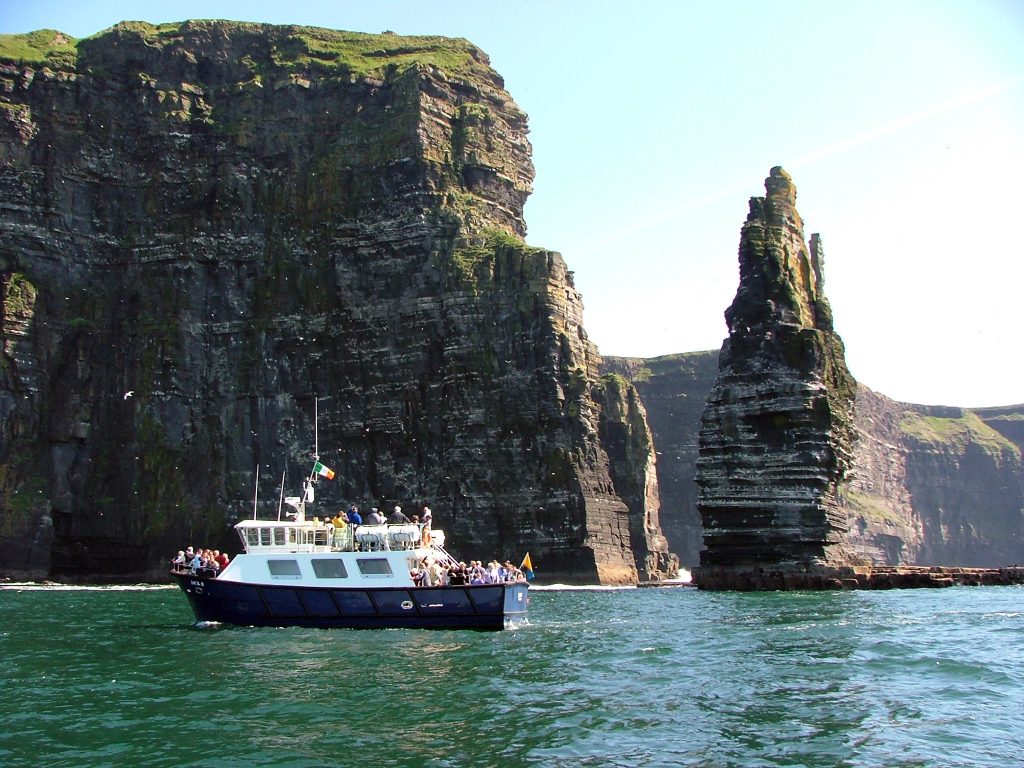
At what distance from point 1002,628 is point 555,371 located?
7536 cm

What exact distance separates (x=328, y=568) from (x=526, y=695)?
2322cm

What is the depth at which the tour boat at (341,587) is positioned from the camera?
5234cm

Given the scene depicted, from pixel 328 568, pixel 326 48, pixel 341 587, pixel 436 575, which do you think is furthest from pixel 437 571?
pixel 326 48

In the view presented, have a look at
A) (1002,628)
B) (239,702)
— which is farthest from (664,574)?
(239,702)

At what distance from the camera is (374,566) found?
175ft

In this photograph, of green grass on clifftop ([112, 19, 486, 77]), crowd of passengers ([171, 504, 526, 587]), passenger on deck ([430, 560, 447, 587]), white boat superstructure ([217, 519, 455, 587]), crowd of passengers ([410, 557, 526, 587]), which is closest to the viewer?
white boat superstructure ([217, 519, 455, 587])

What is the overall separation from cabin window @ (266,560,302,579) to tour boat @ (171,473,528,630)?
5cm

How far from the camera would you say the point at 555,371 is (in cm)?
12225

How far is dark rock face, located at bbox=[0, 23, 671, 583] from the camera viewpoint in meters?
122

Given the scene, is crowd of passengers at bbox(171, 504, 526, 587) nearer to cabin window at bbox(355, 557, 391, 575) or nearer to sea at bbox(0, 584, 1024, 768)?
cabin window at bbox(355, 557, 391, 575)

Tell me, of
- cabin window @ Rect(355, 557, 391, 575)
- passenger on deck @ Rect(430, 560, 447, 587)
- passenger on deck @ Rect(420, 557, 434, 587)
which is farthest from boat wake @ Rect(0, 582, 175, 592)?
passenger on deck @ Rect(420, 557, 434, 587)

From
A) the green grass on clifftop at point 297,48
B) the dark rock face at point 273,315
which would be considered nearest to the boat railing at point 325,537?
the dark rock face at point 273,315

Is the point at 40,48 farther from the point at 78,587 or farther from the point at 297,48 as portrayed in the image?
the point at 78,587

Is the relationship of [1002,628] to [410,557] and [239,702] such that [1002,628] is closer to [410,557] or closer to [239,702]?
[410,557]
